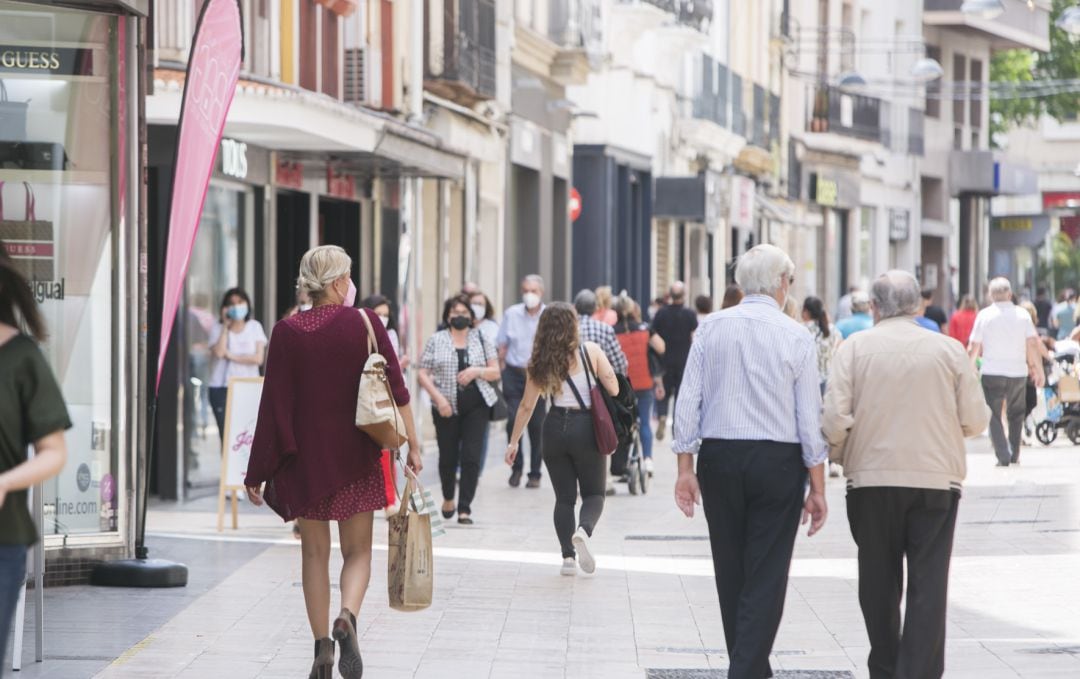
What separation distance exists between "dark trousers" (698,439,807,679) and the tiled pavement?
1332mm

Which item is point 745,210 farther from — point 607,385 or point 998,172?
point 607,385

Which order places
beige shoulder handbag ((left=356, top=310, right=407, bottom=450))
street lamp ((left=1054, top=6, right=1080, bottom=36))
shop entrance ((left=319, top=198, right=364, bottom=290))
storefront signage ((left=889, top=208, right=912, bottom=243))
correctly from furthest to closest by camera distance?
storefront signage ((left=889, top=208, right=912, bottom=243))
street lamp ((left=1054, top=6, right=1080, bottom=36))
shop entrance ((left=319, top=198, right=364, bottom=290))
beige shoulder handbag ((left=356, top=310, right=407, bottom=450))

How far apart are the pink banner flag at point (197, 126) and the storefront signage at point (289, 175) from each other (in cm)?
884

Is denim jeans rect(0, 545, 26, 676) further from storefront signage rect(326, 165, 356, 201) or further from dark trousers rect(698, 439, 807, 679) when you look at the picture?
storefront signage rect(326, 165, 356, 201)

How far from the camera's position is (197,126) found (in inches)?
446

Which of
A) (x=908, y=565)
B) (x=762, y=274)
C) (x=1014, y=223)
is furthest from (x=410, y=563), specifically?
(x=1014, y=223)

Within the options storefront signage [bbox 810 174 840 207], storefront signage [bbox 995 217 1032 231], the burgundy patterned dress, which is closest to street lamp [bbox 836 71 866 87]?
storefront signage [bbox 810 174 840 207]

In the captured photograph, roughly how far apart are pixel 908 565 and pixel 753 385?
35.9 inches

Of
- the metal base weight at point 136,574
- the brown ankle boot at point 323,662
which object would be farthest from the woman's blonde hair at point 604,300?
the brown ankle boot at point 323,662

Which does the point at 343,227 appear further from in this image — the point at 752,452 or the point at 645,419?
the point at 752,452

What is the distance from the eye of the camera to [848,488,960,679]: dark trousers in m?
8.04

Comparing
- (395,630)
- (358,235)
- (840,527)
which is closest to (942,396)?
(395,630)

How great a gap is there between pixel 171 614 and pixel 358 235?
13.0 meters

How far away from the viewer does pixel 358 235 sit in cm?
2369
